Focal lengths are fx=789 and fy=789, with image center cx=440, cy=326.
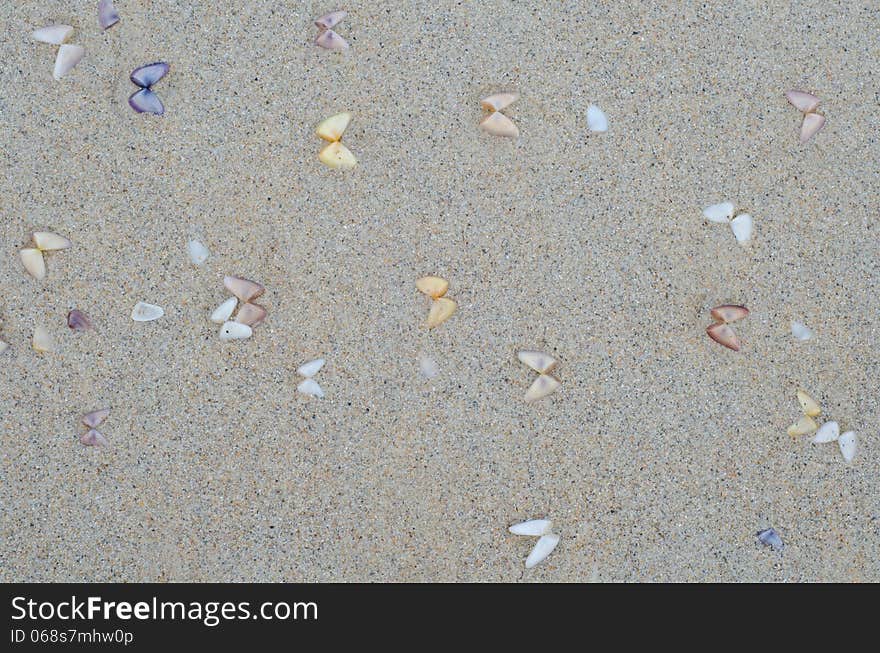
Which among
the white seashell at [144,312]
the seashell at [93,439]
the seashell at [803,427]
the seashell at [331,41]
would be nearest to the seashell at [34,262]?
the white seashell at [144,312]

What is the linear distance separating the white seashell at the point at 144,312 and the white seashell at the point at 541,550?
0.80m

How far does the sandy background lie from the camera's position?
1.41 meters

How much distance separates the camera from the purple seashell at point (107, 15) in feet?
4.75

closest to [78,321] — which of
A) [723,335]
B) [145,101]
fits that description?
[145,101]

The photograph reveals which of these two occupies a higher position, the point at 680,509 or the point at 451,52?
the point at 451,52

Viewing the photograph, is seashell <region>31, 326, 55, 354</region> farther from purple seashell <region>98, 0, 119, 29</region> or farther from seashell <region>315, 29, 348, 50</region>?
seashell <region>315, 29, 348, 50</region>

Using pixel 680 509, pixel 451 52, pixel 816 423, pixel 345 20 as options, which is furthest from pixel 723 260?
pixel 345 20

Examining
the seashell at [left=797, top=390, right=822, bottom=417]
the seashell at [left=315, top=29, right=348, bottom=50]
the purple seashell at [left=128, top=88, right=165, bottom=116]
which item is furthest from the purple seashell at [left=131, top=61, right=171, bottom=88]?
the seashell at [left=797, top=390, right=822, bottom=417]

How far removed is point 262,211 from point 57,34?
0.49 m

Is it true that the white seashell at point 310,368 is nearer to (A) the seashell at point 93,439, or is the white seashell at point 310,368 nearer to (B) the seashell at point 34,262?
(A) the seashell at point 93,439

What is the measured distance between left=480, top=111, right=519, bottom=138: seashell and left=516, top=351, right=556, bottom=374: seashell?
401 mm

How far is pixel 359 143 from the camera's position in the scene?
1447mm

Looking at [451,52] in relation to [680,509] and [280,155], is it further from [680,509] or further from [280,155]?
[680,509]

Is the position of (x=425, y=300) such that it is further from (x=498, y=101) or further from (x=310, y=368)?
(x=498, y=101)
